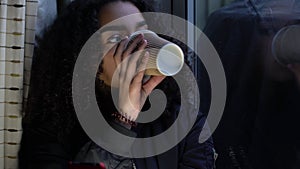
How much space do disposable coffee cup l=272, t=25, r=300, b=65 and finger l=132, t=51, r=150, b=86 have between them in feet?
0.94

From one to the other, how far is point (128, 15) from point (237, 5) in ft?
0.88

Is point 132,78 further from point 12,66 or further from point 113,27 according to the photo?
point 12,66

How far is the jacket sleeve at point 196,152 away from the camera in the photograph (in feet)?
2.57

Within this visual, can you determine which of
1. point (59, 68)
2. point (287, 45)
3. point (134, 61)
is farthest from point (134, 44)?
point (287, 45)

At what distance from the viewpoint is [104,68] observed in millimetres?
746

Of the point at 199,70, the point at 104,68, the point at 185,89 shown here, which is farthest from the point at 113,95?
the point at 199,70

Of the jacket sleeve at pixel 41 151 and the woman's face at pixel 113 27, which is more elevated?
the woman's face at pixel 113 27

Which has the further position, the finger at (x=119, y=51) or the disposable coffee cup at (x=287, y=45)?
the disposable coffee cup at (x=287, y=45)

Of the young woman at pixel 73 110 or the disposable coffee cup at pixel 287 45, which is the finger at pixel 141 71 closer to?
the young woman at pixel 73 110

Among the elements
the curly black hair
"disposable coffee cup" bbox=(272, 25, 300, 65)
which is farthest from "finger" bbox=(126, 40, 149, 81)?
"disposable coffee cup" bbox=(272, 25, 300, 65)

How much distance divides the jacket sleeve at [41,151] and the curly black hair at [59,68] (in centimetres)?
1

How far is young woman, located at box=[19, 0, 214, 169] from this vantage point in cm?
74

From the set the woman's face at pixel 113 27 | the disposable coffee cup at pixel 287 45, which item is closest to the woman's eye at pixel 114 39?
the woman's face at pixel 113 27

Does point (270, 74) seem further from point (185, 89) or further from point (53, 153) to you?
point (53, 153)
